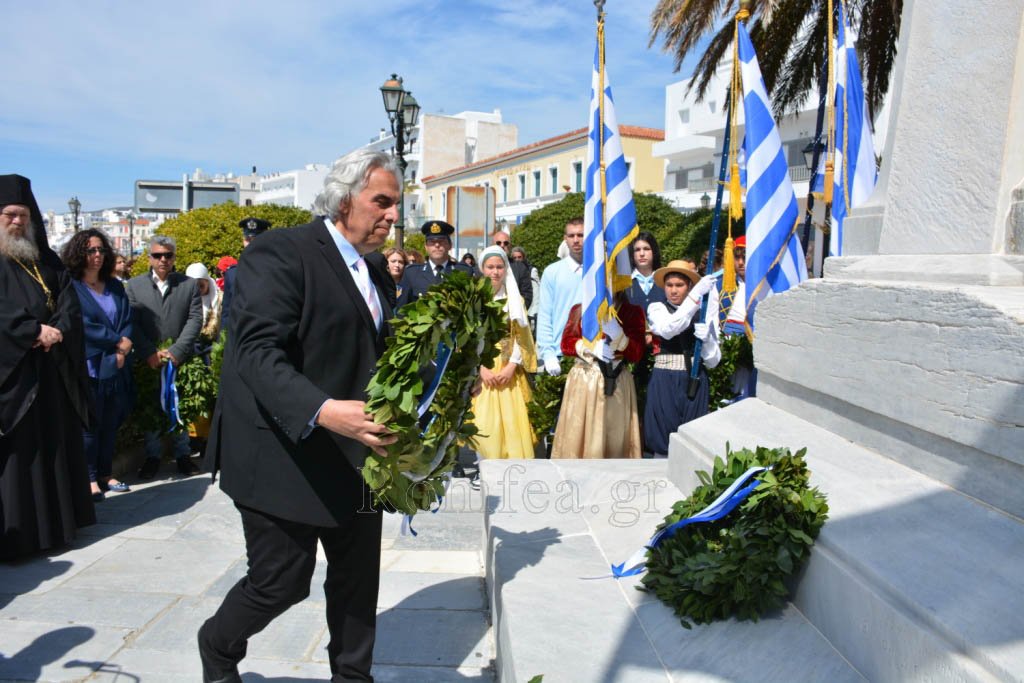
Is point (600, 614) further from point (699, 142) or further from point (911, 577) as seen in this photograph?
point (699, 142)

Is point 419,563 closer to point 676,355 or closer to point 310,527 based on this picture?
point 310,527

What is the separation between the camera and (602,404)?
5.63 m

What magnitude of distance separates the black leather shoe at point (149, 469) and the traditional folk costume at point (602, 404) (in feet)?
11.4

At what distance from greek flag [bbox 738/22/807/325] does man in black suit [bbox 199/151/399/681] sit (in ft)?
11.5

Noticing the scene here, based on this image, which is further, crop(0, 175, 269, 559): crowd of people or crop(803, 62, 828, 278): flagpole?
crop(803, 62, 828, 278): flagpole

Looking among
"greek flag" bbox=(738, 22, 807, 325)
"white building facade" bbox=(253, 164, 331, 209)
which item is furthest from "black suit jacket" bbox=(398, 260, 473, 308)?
"white building facade" bbox=(253, 164, 331, 209)

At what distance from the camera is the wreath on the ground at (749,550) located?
102 inches

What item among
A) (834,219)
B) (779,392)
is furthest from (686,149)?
(779,392)

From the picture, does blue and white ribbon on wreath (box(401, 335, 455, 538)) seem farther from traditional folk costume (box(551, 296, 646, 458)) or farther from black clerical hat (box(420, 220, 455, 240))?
black clerical hat (box(420, 220, 455, 240))

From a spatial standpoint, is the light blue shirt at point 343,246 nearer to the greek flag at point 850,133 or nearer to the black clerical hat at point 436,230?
the greek flag at point 850,133

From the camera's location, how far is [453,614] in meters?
3.85

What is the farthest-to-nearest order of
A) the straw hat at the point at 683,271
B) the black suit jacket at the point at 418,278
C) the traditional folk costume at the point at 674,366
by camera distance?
the black suit jacket at the point at 418,278
the straw hat at the point at 683,271
the traditional folk costume at the point at 674,366

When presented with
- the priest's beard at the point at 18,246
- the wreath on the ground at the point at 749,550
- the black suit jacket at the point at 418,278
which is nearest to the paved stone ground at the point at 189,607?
the wreath on the ground at the point at 749,550

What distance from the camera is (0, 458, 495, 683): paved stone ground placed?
3326mm
